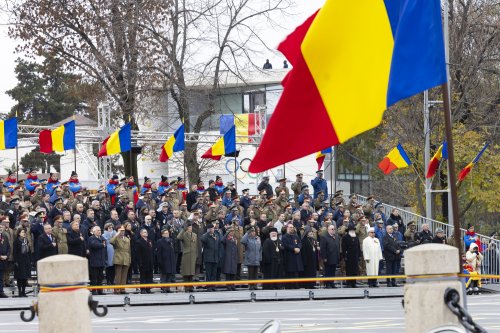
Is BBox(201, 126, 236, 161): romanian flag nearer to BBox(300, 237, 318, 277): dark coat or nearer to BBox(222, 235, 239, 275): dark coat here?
BBox(300, 237, 318, 277): dark coat

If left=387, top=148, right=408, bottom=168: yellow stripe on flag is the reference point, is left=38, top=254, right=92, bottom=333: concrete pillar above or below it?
below

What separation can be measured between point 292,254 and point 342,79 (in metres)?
21.9

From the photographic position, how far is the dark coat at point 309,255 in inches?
1196

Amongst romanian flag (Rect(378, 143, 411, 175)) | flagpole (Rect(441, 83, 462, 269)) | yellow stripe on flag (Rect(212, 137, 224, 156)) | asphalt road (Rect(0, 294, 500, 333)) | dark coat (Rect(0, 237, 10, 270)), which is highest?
yellow stripe on flag (Rect(212, 137, 224, 156))

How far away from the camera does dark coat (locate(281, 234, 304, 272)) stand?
1181 inches

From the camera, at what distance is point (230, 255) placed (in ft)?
98.2

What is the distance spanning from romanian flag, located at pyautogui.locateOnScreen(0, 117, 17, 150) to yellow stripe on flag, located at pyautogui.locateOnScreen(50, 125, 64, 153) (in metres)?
1.94

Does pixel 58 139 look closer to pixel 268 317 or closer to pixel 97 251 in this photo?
pixel 97 251

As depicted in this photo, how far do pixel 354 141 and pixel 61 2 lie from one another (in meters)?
21.5

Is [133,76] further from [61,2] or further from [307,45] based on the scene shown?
[307,45]

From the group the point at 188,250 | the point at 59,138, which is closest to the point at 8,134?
the point at 59,138

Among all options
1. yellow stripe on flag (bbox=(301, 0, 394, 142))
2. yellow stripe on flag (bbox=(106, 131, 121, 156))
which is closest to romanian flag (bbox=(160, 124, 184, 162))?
yellow stripe on flag (bbox=(106, 131, 121, 156))

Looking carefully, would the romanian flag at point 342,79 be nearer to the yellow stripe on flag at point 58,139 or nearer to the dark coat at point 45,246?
the dark coat at point 45,246

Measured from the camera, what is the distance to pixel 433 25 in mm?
8336
